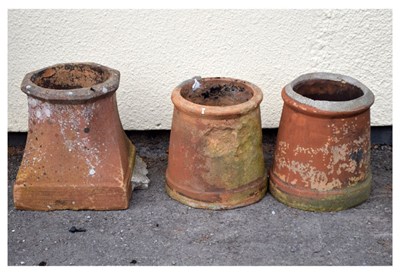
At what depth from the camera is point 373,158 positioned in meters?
4.68

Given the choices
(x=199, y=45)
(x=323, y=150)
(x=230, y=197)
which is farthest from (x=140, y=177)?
(x=323, y=150)

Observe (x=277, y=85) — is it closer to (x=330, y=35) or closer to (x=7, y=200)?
(x=330, y=35)

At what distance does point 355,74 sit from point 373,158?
537 mm

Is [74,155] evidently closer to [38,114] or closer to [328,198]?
[38,114]

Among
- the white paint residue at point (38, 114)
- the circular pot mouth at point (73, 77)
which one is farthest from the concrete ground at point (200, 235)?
the circular pot mouth at point (73, 77)

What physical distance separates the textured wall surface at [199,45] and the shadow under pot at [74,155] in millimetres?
370

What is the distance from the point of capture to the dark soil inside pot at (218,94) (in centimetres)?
426

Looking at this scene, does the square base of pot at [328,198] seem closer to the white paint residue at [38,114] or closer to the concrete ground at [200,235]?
the concrete ground at [200,235]

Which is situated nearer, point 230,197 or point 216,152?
point 216,152

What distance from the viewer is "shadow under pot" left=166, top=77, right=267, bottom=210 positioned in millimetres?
3912

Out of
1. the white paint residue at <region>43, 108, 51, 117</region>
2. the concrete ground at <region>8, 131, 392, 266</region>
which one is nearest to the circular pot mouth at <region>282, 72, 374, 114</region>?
the concrete ground at <region>8, 131, 392, 266</region>

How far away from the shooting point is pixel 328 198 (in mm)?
4031

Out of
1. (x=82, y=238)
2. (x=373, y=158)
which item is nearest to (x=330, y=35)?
(x=373, y=158)

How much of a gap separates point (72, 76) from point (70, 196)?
0.70m
